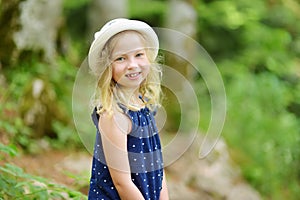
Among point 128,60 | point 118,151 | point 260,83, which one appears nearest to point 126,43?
point 128,60

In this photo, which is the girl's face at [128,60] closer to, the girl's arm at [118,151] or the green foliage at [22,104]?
the girl's arm at [118,151]

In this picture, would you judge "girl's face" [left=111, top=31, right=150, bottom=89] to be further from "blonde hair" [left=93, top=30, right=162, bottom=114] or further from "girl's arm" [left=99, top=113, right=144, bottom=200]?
"girl's arm" [left=99, top=113, right=144, bottom=200]

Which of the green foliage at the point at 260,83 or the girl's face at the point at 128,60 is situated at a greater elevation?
the green foliage at the point at 260,83

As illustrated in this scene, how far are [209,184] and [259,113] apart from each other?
183cm

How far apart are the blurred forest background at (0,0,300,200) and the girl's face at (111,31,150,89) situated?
89cm

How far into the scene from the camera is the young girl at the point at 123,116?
9.36 ft

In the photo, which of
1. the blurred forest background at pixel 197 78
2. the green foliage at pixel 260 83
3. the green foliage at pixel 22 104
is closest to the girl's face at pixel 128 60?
the blurred forest background at pixel 197 78

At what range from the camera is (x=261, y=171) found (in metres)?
7.69

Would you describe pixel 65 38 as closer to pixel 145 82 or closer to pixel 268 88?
pixel 268 88

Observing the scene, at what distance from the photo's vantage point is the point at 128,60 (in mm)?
2924

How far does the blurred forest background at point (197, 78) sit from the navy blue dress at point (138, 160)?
0.57 metres

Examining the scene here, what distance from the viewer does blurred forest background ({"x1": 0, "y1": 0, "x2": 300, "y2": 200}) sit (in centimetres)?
574

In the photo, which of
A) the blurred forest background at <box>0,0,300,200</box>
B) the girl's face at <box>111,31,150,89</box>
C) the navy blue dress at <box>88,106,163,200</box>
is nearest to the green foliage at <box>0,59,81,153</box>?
the blurred forest background at <box>0,0,300,200</box>

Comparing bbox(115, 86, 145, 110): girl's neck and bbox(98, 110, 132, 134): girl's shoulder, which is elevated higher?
bbox(115, 86, 145, 110): girl's neck
